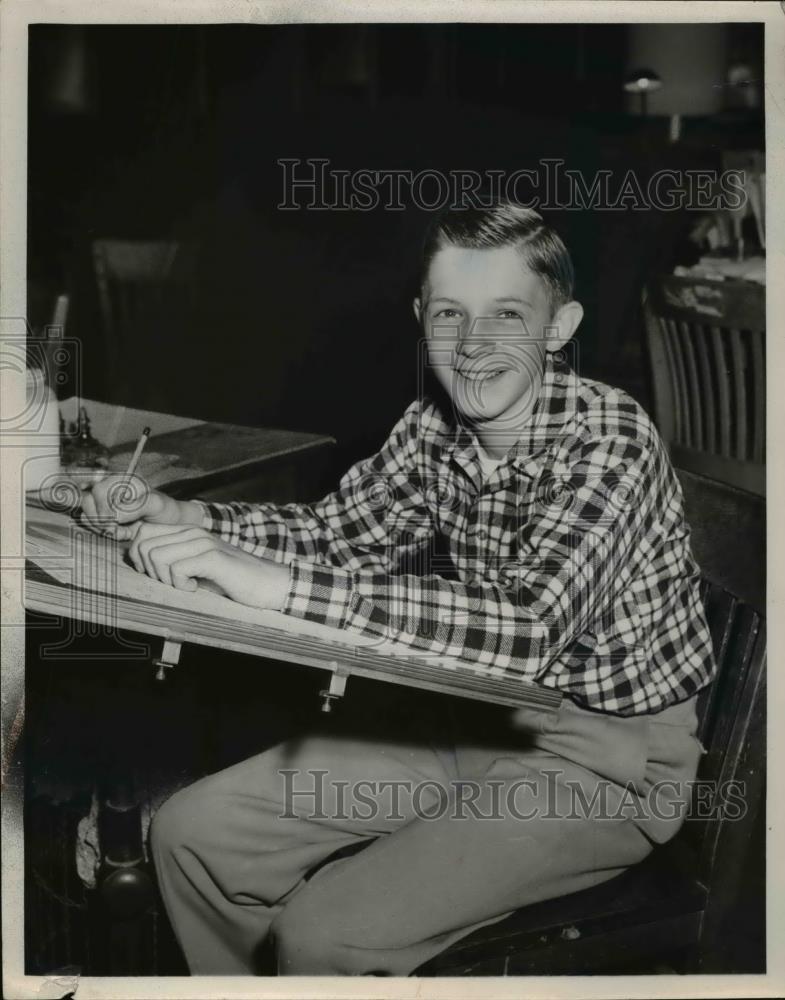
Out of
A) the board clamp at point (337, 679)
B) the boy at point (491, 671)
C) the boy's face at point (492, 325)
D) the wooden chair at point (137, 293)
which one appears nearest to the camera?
the board clamp at point (337, 679)

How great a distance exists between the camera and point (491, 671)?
1.03 meters

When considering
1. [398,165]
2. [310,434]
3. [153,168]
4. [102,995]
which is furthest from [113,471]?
[102,995]

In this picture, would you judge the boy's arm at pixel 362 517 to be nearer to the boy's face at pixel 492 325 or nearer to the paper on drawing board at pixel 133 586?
the boy's face at pixel 492 325

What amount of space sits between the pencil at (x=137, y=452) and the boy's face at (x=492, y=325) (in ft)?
1.37

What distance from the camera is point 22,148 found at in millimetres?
1252

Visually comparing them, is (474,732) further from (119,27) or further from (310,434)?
A: (119,27)

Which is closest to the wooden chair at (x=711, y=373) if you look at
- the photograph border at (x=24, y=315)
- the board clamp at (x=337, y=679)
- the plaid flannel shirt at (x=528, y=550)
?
the photograph border at (x=24, y=315)

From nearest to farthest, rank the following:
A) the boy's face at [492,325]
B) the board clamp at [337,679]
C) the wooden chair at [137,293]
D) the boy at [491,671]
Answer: the board clamp at [337,679] → the boy at [491,671] → the boy's face at [492,325] → the wooden chair at [137,293]

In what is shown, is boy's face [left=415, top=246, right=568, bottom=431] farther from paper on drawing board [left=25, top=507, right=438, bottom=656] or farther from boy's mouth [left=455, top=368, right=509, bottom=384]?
paper on drawing board [left=25, top=507, right=438, bottom=656]

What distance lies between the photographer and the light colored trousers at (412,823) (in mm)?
1100

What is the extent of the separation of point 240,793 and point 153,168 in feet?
2.73

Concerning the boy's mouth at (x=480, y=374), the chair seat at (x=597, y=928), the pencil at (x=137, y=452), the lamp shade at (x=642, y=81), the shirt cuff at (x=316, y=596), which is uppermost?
the lamp shade at (x=642, y=81)

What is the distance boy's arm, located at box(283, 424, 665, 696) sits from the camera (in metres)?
1.03

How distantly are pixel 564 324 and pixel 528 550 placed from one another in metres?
0.31
